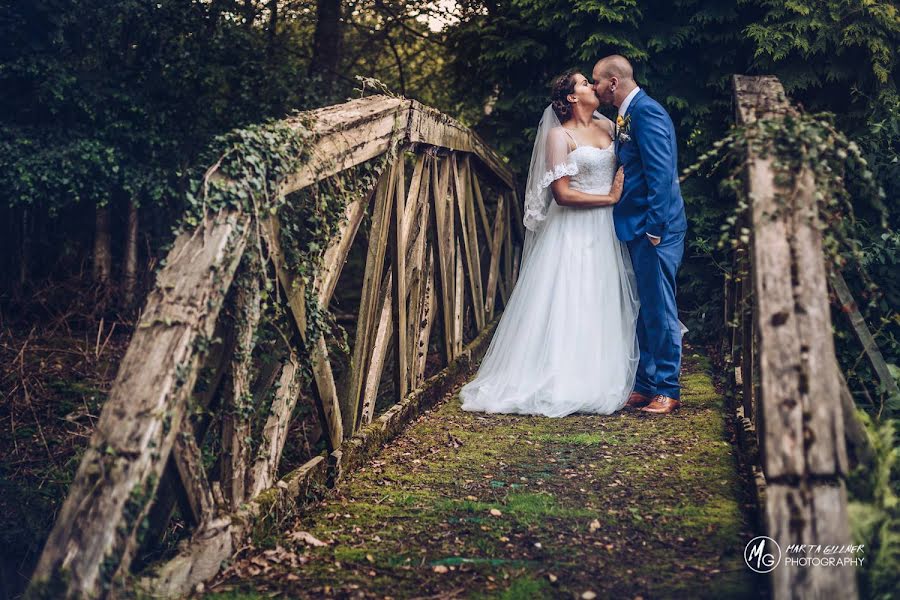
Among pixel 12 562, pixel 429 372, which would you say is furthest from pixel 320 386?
pixel 429 372

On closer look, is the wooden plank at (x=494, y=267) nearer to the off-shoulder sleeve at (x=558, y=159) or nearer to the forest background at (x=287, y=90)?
the forest background at (x=287, y=90)

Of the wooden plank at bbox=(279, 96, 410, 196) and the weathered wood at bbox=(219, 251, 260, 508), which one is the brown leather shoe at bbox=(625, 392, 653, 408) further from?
the weathered wood at bbox=(219, 251, 260, 508)

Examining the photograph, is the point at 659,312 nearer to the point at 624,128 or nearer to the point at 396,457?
the point at 624,128

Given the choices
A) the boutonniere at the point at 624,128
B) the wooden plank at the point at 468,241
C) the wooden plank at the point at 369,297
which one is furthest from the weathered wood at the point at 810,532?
the wooden plank at the point at 468,241

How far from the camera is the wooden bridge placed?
6.94 ft

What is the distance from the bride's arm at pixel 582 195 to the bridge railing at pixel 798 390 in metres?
2.41

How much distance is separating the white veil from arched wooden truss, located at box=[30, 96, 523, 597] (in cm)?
59

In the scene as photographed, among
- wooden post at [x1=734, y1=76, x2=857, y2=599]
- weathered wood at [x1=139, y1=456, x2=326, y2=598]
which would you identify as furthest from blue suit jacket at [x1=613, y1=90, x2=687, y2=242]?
weathered wood at [x1=139, y1=456, x2=326, y2=598]

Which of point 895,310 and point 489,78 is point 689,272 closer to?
point 895,310

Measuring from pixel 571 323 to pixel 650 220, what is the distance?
78 cm

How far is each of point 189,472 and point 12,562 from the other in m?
3.65

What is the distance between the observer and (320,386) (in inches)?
130

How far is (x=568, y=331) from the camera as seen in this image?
16.2ft

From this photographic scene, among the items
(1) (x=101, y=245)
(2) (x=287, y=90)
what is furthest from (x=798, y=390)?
(1) (x=101, y=245)
